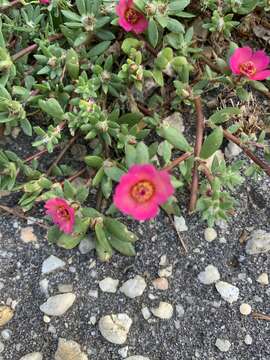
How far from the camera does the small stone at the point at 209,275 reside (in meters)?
1.99

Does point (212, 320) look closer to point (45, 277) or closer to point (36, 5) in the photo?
point (45, 277)

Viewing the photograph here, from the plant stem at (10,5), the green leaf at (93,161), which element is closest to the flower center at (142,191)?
the green leaf at (93,161)

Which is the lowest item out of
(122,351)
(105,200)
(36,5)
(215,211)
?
(122,351)

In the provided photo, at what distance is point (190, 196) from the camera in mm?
2033

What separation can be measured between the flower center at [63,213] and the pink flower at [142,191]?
27cm

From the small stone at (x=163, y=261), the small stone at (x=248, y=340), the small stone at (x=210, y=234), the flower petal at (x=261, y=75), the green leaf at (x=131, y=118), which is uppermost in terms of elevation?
the flower petal at (x=261, y=75)

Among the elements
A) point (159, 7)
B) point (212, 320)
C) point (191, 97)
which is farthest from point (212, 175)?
point (159, 7)

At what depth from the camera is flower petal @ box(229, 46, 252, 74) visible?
1.99 m

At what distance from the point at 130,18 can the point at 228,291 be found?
3.32 feet

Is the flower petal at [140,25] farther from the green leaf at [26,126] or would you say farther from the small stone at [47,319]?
the small stone at [47,319]

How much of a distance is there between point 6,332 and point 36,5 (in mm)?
1273

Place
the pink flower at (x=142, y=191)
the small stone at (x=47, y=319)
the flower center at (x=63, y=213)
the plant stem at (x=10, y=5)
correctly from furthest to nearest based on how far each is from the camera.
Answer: the plant stem at (x=10, y=5)
the small stone at (x=47, y=319)
the flower center at (x=63, y=213)
the pink flower at (x=142, y=191)

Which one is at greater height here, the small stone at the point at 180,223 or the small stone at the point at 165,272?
the small stone at the point at 180,223

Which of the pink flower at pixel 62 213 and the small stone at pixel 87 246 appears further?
the small stone at pixel 87 246
